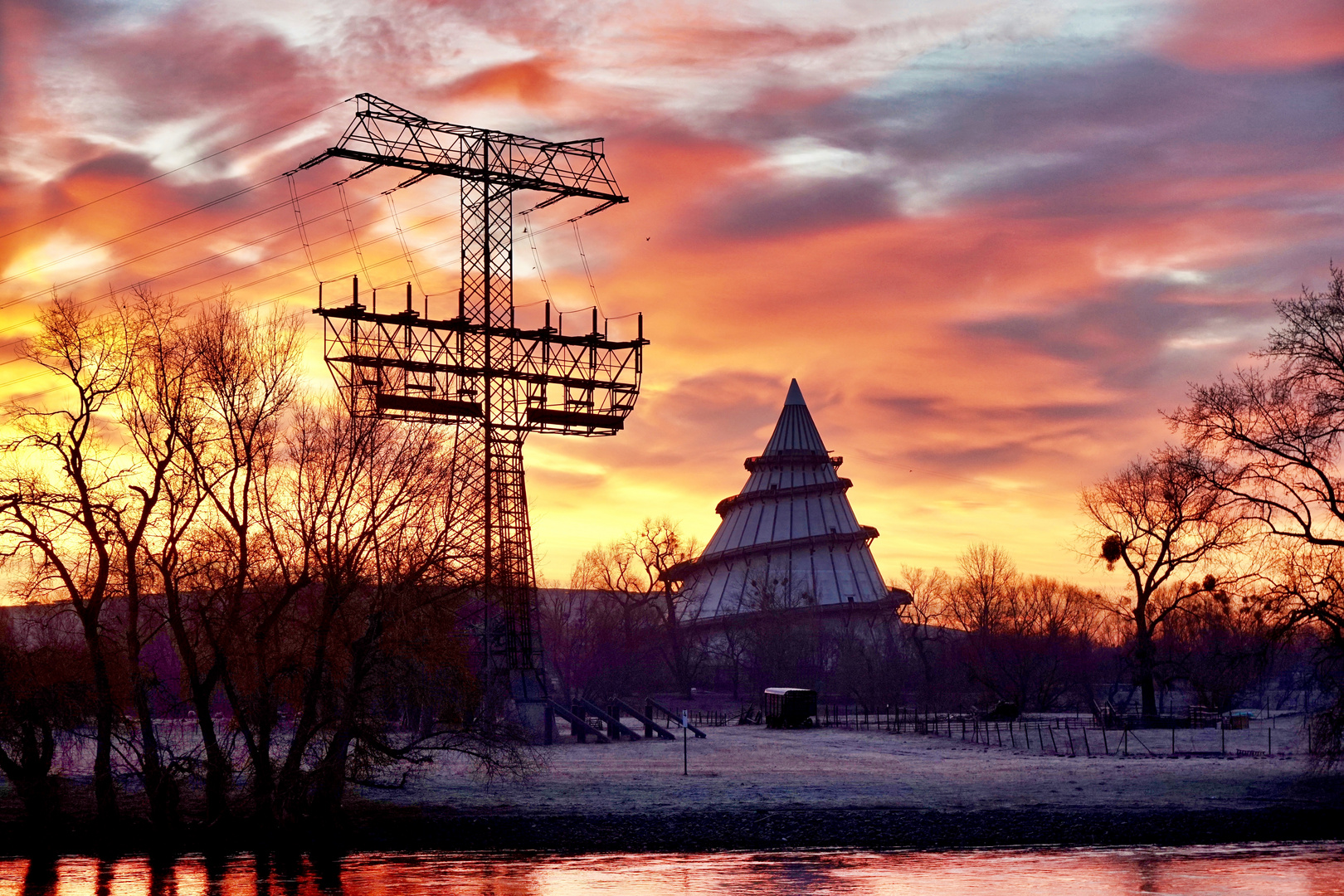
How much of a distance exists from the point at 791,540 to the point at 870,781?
78.9 m

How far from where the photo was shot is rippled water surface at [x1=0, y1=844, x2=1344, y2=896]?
2822 cm

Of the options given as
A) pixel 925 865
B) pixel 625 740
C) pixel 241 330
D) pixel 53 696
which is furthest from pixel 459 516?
pixel 625 740

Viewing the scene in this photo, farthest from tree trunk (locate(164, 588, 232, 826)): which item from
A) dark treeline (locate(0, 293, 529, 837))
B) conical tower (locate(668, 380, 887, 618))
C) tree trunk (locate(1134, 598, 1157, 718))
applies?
conical tower (locate(668, 380, 887, 618))

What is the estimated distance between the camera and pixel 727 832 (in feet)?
118

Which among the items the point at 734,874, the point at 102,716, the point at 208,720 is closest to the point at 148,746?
the point at 102,716

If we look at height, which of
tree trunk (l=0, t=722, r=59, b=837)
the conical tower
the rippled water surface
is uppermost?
the conical tower

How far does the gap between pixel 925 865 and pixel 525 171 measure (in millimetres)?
28895

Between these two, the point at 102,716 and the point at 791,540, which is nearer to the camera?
the point at 102,716

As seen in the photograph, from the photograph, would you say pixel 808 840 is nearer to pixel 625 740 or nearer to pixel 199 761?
pixel 199 761

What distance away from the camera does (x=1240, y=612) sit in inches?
1473

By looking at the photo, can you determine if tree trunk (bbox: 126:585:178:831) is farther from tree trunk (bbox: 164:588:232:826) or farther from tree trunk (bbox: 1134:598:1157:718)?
tree trunk (bbox: 1134:598:1157:718)

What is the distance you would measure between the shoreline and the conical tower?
269ft

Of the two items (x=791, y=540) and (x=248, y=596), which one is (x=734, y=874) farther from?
(x=791, y=540)

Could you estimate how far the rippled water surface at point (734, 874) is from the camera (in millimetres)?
28219
